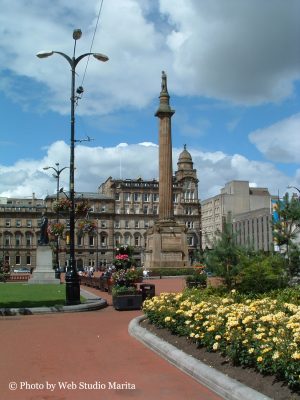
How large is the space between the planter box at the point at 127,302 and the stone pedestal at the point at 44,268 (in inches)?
649

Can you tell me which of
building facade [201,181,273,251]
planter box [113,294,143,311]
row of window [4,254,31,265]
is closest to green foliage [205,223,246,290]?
planter box [113,294,143,311]

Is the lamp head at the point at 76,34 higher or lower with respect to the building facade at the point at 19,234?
higher

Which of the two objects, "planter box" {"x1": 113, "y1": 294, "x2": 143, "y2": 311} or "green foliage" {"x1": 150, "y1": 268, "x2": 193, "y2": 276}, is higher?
"planter box" {"x1": 113, "y1": 294, "x2": 143, "y2": 311}

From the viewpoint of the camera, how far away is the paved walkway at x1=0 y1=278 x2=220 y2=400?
6.98 metres

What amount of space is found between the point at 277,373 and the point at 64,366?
385 cm

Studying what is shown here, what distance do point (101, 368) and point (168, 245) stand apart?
38.6 m

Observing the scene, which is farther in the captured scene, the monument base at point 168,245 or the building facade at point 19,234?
the building facade at point 19,234

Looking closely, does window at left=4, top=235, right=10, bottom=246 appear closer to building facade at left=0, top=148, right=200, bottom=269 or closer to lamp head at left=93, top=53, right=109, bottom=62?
building facade at left=0, top=148, right=200, bottom=269

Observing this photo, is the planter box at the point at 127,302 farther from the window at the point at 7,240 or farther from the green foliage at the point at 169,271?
the window at the point at 7,240

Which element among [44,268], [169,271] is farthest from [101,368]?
[169,271]

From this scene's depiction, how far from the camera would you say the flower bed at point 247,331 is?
633 centimetres

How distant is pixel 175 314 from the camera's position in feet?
Answer: 35.1

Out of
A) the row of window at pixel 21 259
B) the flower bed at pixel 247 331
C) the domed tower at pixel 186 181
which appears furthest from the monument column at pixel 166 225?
the domed tower at pixel 186 181

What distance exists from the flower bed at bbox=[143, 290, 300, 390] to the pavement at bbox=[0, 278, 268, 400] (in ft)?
1.41
